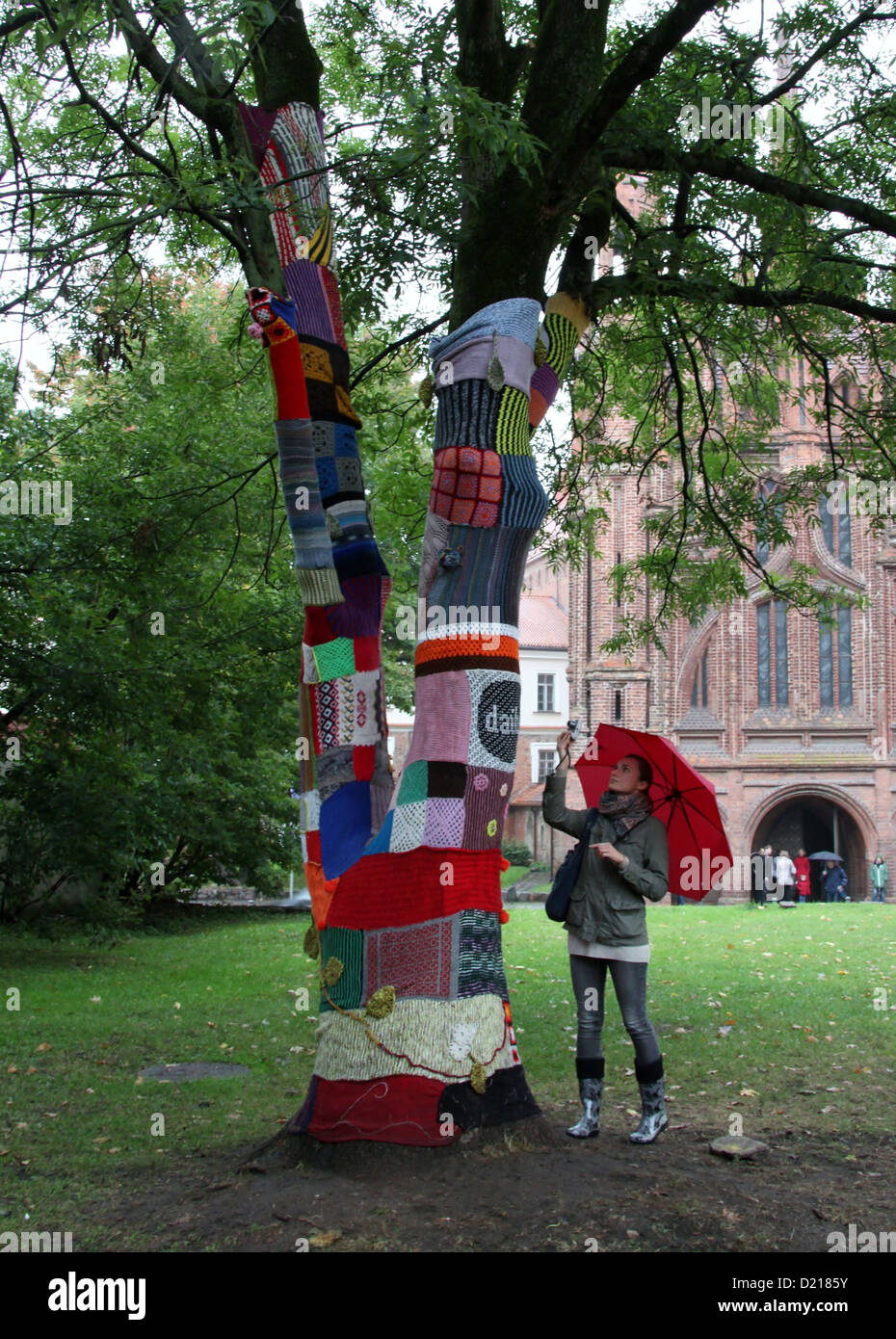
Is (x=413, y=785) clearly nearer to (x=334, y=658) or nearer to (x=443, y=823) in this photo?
(x=443, y=823)

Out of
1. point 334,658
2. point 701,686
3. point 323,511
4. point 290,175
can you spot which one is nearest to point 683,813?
point 334,658

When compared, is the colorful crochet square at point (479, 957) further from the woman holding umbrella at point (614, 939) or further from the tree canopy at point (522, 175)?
the tree canopy at point (522, 175)

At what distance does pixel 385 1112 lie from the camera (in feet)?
16.7

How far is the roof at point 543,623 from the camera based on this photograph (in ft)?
160

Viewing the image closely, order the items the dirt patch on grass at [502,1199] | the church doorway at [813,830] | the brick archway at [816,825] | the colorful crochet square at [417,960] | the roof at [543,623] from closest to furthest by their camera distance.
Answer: the dirt patch on grass at [502,1199], the colorful crochet square at [417,960], the brick archway at [816,825], the church doorway at [813,830], the roof at [543,623]

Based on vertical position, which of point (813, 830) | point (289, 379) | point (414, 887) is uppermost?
point (289, 379)

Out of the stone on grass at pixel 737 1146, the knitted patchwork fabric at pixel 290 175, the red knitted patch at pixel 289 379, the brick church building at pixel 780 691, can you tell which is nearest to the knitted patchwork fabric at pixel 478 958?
the stone on grass at pixel 737 1146

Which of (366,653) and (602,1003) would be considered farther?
(366,653)

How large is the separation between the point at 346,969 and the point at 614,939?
1.31 metres

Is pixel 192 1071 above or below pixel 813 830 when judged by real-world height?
above

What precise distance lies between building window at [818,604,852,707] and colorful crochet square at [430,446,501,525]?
114 feet

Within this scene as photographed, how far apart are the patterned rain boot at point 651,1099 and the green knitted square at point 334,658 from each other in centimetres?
245

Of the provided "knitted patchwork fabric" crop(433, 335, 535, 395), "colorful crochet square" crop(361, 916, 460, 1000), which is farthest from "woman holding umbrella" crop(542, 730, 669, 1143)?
"knitted patchwork fabric" crop(433, 335, 535, 395)

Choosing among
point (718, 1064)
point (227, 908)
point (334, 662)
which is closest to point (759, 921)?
point (227, 908)
